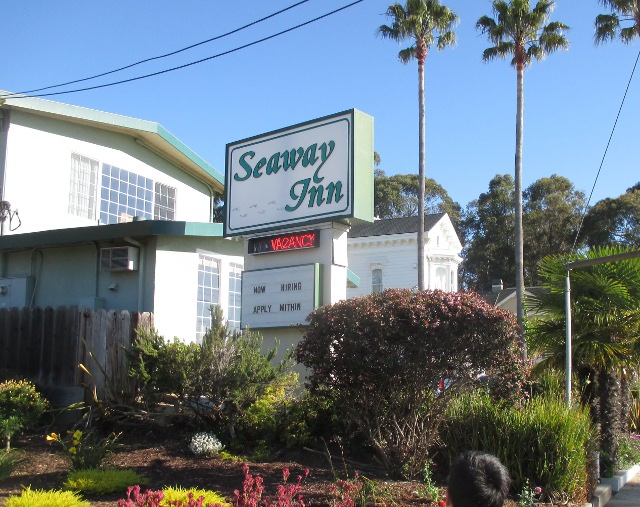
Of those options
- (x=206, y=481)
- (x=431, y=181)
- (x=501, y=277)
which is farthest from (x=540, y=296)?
(x=431, y=181)

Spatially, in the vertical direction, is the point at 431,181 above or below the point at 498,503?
above

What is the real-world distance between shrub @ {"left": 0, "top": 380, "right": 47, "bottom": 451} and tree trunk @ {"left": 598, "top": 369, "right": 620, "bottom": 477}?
8.35 meters

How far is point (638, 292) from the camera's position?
1109 centimetres

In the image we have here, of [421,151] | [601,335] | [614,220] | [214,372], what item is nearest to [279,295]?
[214,372]

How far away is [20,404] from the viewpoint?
1033 centimetres

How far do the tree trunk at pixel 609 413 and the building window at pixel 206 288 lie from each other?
791cm

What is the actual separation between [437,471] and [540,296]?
4.24m

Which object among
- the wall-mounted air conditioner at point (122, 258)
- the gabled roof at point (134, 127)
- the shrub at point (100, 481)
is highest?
the gabled roof at point (134, 127)

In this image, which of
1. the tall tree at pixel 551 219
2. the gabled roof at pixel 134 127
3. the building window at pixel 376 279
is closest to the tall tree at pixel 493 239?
the tall tree at pixel 551 219

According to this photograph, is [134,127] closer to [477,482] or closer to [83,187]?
[83,187]

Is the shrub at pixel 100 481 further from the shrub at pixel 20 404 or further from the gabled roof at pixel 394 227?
the gabled roof at pixel 394 227

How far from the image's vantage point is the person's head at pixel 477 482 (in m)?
3.40

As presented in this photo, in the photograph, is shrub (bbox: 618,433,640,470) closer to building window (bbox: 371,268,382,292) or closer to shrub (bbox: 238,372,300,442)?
shrub (bbox: 238,372,300,442)

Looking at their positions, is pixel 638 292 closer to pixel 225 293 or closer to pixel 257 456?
pixel 257 456
